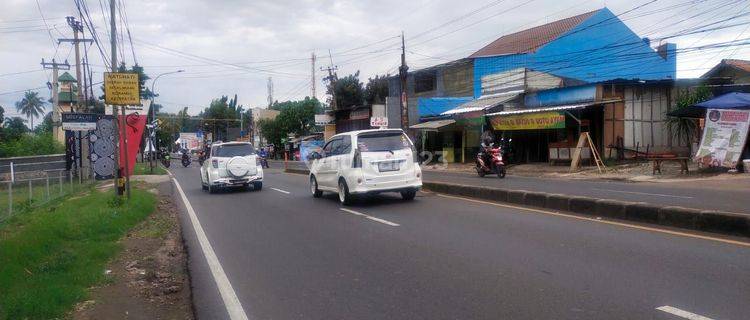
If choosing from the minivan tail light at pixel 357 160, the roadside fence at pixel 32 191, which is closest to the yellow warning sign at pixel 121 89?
the roadside fence at pixel 32 191

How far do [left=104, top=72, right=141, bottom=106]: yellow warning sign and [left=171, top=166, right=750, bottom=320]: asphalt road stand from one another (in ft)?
15.9

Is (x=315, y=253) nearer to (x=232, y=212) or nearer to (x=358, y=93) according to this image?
(x=232, y=212)

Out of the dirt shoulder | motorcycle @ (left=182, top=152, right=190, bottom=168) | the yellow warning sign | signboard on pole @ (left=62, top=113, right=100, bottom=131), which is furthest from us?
motorcycle @ (left=182, top=152, right=190, bottom=168)

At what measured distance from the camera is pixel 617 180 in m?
20.3

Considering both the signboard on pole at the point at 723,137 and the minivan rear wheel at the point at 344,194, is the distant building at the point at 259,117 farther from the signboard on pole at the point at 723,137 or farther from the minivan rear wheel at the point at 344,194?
the minivan rear wheel at the point at 344,194

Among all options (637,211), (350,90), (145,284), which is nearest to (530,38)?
(350,90)

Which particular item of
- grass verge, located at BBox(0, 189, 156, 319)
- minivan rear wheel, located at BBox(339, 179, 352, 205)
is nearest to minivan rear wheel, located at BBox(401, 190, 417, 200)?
minivan rear wheel, located at BBox(339, 179, 352, 205)

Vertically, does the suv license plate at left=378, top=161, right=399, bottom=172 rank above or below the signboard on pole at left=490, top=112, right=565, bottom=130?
below

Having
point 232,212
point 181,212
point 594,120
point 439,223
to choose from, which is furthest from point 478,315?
point 594,120

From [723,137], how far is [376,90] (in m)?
41.0

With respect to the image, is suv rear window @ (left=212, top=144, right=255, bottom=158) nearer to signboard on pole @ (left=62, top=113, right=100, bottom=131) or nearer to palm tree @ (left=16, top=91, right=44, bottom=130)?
signboard on pole @ (left=62, top=113, right=100, bottom=131)

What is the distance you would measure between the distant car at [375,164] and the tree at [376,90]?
146 feet

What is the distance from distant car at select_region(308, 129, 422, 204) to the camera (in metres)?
12.5

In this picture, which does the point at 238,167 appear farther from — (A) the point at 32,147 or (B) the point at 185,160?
(B) the point at 185,160
